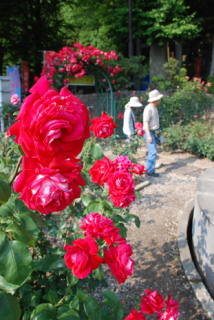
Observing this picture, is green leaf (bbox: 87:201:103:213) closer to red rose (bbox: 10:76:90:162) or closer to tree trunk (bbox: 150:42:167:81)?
red rose (bbox: 10:76:90:162)

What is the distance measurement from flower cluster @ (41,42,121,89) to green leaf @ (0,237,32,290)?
682 centimetres

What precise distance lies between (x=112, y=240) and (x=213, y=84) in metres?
15.9

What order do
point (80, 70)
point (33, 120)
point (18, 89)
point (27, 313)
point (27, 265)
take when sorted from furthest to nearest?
point (18, 89)
point (80, 70)
point (27, 313)
point (27, 265)
point (33, 120)

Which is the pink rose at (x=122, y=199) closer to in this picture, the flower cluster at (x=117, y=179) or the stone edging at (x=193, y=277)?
the flower cluster at (x=117, y=179)

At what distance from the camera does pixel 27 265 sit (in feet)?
2.06

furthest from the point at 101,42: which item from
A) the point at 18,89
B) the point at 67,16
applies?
the point at 18,89

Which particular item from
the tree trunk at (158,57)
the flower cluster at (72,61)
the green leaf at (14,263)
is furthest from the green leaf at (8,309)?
the tree trunk at (158,57)

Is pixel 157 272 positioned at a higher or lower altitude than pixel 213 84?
lower

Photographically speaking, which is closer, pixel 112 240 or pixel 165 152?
pixel 112 240

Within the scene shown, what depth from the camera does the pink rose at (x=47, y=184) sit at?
1.78ft

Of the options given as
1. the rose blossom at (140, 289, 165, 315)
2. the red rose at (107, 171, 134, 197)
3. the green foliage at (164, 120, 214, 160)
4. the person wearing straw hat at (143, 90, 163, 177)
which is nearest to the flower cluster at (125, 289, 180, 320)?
the rose blossom at (140, 289, 165, 315)

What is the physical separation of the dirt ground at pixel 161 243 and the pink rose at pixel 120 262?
4.71 ft

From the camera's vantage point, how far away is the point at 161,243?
2.81 m

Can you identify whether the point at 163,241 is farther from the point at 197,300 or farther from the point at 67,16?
the point at 67,16
